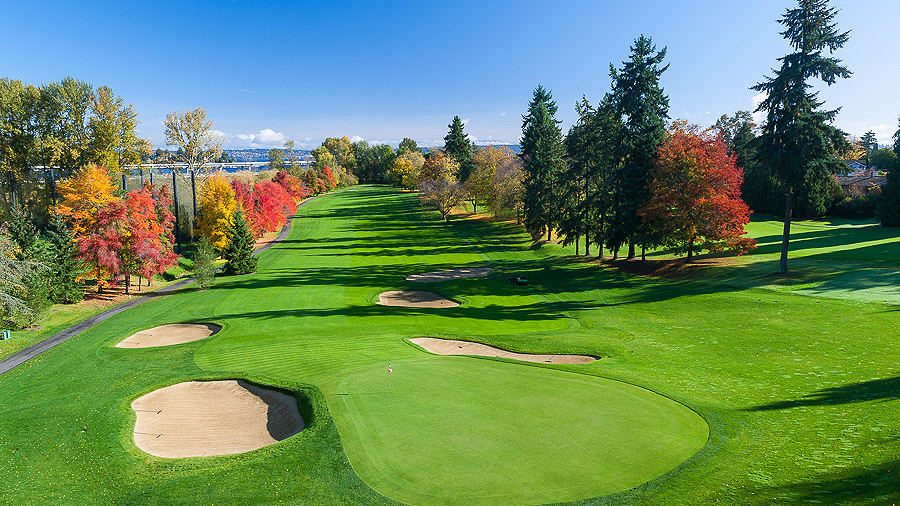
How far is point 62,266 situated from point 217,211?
20076 mm

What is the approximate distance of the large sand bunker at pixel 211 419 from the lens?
1453 centimetres

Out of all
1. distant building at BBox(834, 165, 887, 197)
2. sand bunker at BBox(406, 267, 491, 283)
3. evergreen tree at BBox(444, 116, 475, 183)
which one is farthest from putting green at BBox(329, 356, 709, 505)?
evergreen tree at BBox(444, 116, 475, 183)

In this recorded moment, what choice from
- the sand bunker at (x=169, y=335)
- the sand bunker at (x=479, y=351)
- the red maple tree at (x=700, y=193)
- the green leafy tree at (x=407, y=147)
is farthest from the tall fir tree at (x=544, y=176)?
the green leafy tree at (x=407, y=147)

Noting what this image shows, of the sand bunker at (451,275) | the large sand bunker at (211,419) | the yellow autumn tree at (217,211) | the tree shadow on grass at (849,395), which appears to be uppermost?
the yellow autumn tree at (217,211)

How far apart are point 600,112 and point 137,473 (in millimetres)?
42258

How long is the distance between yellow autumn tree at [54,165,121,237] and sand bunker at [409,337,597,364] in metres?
30.5

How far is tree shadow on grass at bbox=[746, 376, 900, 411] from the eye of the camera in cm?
1438

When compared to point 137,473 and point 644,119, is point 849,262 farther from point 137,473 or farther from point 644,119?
point 137,473

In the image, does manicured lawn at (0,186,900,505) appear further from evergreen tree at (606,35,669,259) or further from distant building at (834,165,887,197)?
distant building at (834,165,887,197)

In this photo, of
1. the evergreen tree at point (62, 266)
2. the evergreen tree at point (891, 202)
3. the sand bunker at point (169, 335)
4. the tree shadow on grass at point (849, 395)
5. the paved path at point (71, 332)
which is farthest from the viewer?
the evergreen tree at point (891, 202)

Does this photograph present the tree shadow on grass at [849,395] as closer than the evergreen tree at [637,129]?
Yes

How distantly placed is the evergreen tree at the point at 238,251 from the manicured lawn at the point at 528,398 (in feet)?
42.5

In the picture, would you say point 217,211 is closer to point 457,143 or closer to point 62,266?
point 62,266

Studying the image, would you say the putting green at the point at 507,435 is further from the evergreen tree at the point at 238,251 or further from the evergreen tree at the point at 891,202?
the evergreen tree at the point at 891,202
